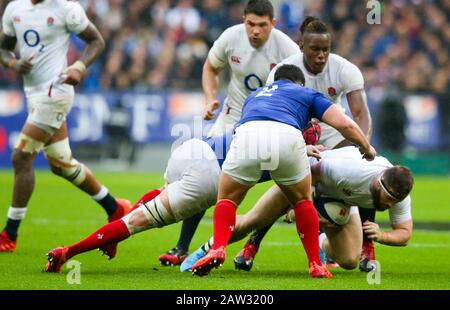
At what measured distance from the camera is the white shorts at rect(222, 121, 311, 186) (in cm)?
737

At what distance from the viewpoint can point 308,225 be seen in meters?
7.53

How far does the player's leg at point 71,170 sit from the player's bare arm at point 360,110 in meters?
2.99

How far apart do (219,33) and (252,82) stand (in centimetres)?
1285

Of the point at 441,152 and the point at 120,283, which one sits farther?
the point at 441,152

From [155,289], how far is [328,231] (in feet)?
7.09

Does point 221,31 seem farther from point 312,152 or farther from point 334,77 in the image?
point 312,152

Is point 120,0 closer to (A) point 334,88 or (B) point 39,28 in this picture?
(B) point 39,28

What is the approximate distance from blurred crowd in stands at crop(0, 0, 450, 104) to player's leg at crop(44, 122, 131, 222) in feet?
34.9

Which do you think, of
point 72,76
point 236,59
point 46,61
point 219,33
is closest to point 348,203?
point 236,59

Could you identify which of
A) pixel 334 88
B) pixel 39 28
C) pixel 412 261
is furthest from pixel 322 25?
pixel 39 28

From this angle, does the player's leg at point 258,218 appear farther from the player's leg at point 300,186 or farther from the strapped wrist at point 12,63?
the strapped wrist at point 12,63

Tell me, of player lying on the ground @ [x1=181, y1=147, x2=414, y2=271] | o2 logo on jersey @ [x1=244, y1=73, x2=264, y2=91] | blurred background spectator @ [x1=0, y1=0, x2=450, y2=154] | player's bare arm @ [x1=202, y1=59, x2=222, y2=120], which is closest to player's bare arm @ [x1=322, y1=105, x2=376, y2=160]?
player lying on the ground @ [x1=181, y1=147, x2=414, y2=271]

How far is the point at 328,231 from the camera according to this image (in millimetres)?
8484

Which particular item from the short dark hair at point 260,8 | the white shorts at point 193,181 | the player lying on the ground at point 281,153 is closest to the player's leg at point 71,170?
the short dark hair at point 260,8
